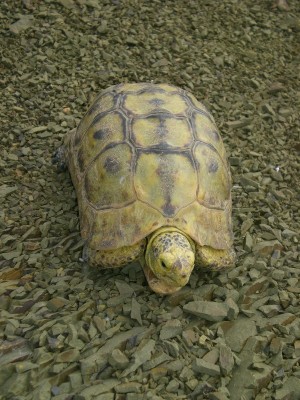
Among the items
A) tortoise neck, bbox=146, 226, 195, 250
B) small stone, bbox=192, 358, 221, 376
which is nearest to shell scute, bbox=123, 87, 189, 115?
tortoise neck, bbox=146, 226, 195, 250

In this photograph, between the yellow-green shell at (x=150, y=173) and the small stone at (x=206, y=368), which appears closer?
the small stone at (x=206, y=368)

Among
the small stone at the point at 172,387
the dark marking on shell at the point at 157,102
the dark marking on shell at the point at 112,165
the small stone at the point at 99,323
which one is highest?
the dark marking on shell at the point at 157,102

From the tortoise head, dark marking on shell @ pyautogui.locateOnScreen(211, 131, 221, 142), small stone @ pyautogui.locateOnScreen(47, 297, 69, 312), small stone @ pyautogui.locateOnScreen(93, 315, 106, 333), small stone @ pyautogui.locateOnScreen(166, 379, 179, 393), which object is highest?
dark marking on shell @ pyautogui.locateOnScreen(211, 131, 221, 142)

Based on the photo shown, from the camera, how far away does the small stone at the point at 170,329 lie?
2.73m

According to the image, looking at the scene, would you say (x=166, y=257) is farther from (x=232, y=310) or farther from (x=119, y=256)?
(x=232, y=310)

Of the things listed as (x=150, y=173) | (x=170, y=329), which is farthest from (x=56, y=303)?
(x=150, y=173)

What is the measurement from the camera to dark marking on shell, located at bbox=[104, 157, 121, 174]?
9.64ft

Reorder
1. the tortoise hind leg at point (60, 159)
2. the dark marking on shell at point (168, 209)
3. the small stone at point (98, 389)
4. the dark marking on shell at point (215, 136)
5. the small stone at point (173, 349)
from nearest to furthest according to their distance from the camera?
the small stone at point (98, 389), the small stone at point (173, 349), the dark marking on shell at point (168, 209), the dark marking on shell at point (215, 136), the tortoise hind leg at point (60, 159)

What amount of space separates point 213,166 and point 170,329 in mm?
961

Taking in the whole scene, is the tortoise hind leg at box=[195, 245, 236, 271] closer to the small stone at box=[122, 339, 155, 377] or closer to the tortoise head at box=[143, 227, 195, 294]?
the tortoise head at box=[143, 227, 195, 294]

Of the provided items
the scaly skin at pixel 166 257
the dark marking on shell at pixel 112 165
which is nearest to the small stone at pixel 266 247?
the scaly skin at pixel 166 257

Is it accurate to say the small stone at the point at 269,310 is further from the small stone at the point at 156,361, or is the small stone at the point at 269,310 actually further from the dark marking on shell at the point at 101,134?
the dark marking on shell at the point at 101,134

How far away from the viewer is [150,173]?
9.35ft

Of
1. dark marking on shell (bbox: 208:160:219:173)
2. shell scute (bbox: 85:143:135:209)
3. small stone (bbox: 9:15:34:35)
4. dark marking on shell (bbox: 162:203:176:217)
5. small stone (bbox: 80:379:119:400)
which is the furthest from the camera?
small stone (bbox: 9:15:34:35)
